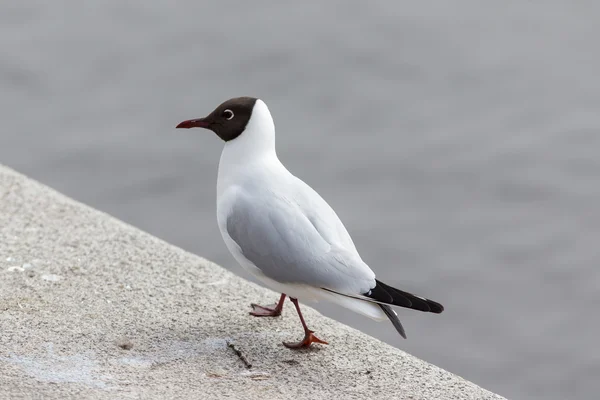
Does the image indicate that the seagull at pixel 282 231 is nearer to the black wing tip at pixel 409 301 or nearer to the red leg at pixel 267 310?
the black wing tip at pixel 409 301

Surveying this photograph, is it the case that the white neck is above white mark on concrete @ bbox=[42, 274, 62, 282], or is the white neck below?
above

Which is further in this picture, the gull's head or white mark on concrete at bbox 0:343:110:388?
the gull's head

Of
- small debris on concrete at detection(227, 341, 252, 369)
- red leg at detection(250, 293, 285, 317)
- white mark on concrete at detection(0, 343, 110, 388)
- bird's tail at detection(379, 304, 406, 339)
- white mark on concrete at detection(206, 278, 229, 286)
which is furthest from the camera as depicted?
white mark on concrete at detection(206, 278, 229, 286)

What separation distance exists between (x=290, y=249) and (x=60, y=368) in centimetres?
82

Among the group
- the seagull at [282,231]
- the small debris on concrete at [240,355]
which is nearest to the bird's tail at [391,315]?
the seagull at [282,231]

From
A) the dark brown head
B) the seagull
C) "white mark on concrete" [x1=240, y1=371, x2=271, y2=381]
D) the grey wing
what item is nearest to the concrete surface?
"white mark on concrete" [x1=240, y1=371, x2=271, y2=381]

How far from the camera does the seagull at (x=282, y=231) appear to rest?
3258 millimetres

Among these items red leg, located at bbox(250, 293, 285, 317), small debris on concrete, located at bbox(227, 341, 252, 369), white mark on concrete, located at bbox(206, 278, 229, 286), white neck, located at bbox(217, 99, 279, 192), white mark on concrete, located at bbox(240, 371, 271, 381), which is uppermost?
white neck, located at bbox(217, 99, 279, 192)

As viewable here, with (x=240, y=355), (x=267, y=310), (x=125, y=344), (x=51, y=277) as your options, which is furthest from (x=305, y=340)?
(x=51, y=277)

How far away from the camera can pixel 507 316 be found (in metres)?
4.98

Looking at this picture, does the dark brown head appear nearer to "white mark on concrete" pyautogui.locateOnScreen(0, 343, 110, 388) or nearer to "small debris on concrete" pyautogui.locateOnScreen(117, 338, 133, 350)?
"small debris on concrete" pyautogui.locateOnScreen(117, 338, 133, 350)

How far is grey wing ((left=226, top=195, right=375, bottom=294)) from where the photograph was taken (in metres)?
3.26

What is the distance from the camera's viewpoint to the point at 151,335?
3510mm

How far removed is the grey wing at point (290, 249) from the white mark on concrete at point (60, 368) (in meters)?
0.63
